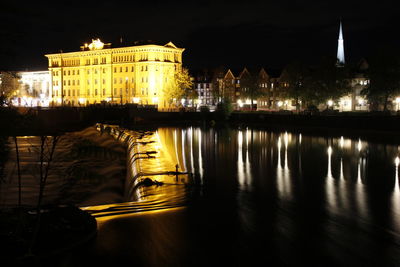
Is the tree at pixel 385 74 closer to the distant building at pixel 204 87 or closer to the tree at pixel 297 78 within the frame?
the tree at pixel 297 78

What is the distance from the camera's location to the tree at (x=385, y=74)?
6375 centimetres

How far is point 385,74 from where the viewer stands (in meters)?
64.1

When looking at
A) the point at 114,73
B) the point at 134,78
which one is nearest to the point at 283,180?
the point at 134,78

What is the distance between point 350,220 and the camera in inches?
508

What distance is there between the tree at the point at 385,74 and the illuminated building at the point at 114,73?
49.6 m

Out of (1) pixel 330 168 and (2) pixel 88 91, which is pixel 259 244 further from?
(2) pixel 88 91

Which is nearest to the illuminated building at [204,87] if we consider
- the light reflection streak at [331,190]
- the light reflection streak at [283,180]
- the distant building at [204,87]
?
the distant building at [204,87]

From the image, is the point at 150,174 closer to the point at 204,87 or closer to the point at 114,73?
the point at 114,73

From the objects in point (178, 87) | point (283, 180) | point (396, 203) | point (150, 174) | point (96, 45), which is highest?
point (96, 45)

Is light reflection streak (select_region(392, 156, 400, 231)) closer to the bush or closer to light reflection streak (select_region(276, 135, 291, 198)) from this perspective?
light reflection streak (select_region(276, 135, 291, 198))

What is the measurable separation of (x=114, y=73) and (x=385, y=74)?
70.4 meters

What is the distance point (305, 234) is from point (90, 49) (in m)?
113

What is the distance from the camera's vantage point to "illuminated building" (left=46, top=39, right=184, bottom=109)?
10738cm

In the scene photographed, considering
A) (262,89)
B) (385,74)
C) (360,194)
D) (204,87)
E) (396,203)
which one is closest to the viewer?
(396,203)
